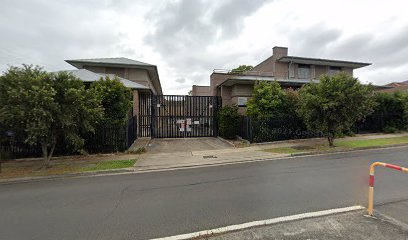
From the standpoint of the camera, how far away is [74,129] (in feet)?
30.9

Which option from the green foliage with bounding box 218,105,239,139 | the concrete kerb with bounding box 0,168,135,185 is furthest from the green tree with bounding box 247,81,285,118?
the concrete kerb with bounding box 0,168,135,185

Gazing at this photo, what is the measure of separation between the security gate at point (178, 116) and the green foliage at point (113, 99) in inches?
195

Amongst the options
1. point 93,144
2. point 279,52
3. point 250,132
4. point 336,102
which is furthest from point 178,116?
point 279,52

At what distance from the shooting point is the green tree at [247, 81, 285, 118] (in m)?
15.1

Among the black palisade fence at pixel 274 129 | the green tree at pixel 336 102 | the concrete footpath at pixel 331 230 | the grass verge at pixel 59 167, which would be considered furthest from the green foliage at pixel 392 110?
the grass verge at pixel 59 167

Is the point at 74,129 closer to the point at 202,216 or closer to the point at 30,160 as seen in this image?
the point at 30,160

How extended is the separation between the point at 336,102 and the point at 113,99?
1175 centimetres

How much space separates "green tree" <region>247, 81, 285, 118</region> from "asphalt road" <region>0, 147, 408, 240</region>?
7468 millimetres

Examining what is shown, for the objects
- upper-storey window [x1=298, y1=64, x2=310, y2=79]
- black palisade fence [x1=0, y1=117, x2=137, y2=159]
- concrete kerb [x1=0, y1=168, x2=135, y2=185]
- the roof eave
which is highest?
the roof eave

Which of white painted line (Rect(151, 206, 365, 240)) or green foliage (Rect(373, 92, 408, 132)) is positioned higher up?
green foliage (Rect(373, 92, 408, 132))

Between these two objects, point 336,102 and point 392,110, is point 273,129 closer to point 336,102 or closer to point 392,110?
point 336,102

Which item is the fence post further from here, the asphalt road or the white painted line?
the white painted line

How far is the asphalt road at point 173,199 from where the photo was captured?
13.1ft

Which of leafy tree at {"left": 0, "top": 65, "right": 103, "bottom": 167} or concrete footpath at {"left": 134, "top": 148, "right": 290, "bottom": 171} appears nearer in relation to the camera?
Result: leafy tree at {"left": 0, "top": 65, "right": 103, "bottom": 167}
